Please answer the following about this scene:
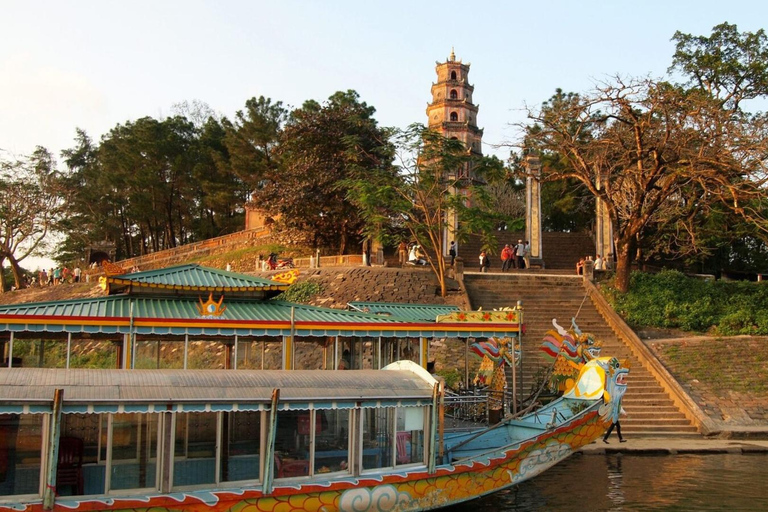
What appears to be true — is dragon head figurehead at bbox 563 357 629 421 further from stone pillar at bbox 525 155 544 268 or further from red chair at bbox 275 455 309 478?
stone pillar at bbox 525 155 544 268

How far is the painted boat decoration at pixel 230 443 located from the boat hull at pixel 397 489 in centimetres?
2

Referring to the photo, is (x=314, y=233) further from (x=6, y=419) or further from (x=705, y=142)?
(x=6, y=419)

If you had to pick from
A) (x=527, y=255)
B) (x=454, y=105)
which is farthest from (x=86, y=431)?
(x=454, y=105)

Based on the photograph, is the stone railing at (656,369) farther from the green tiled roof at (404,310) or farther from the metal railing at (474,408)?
the green tiled roof at (404,310)

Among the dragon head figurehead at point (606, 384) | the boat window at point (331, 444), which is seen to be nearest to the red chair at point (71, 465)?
the boat window at point (331, 444)

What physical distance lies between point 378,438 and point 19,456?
4.33 metres

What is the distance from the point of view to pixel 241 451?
919 centimetres

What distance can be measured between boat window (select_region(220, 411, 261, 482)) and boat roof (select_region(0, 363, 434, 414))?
0.57 meters

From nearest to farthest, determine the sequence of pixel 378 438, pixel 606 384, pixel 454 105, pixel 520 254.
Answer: pixel 378 438, pixel 606 384, pixel 520 254, pixel 454 105

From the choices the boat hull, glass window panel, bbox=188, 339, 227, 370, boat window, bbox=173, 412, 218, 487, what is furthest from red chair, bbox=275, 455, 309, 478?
glass window panel, bbox=188, 339, 227, 370

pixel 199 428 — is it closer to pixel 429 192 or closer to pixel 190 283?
pixel 190 283

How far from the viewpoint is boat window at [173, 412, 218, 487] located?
8961mm

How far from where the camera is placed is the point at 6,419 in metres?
8.34

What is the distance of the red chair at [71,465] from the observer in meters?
8.68
